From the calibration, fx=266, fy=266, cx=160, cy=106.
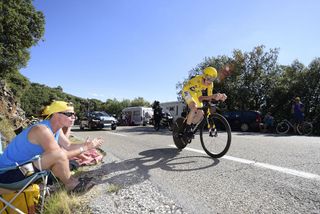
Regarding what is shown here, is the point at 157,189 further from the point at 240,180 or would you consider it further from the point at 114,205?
the point at 240,180

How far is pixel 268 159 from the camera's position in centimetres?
493

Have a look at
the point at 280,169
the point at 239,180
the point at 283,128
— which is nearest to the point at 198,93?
the point at 280,169

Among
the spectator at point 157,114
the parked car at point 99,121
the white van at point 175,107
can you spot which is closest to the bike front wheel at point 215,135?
the spectator at point 157,114

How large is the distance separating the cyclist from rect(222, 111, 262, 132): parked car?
1352cm

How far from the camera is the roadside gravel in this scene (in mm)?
2826

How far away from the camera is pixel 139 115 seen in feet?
119

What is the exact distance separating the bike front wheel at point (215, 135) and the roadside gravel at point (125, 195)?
1.84 metres

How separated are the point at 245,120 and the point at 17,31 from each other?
19.8m

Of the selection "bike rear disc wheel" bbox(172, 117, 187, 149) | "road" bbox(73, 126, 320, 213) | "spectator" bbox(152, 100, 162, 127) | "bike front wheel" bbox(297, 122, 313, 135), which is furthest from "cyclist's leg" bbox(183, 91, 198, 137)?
"spectator" bbox(152, 100, 162, 127)

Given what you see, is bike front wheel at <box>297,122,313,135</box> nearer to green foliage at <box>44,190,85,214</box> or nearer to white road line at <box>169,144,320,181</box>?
white road line at <box>169,144,320,181</box>

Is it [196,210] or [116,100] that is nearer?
[196,210]

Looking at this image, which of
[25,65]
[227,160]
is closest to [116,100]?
[25,65]

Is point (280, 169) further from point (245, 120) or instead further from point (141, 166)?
point (245, 120)

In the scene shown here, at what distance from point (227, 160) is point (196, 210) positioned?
7.79ft
